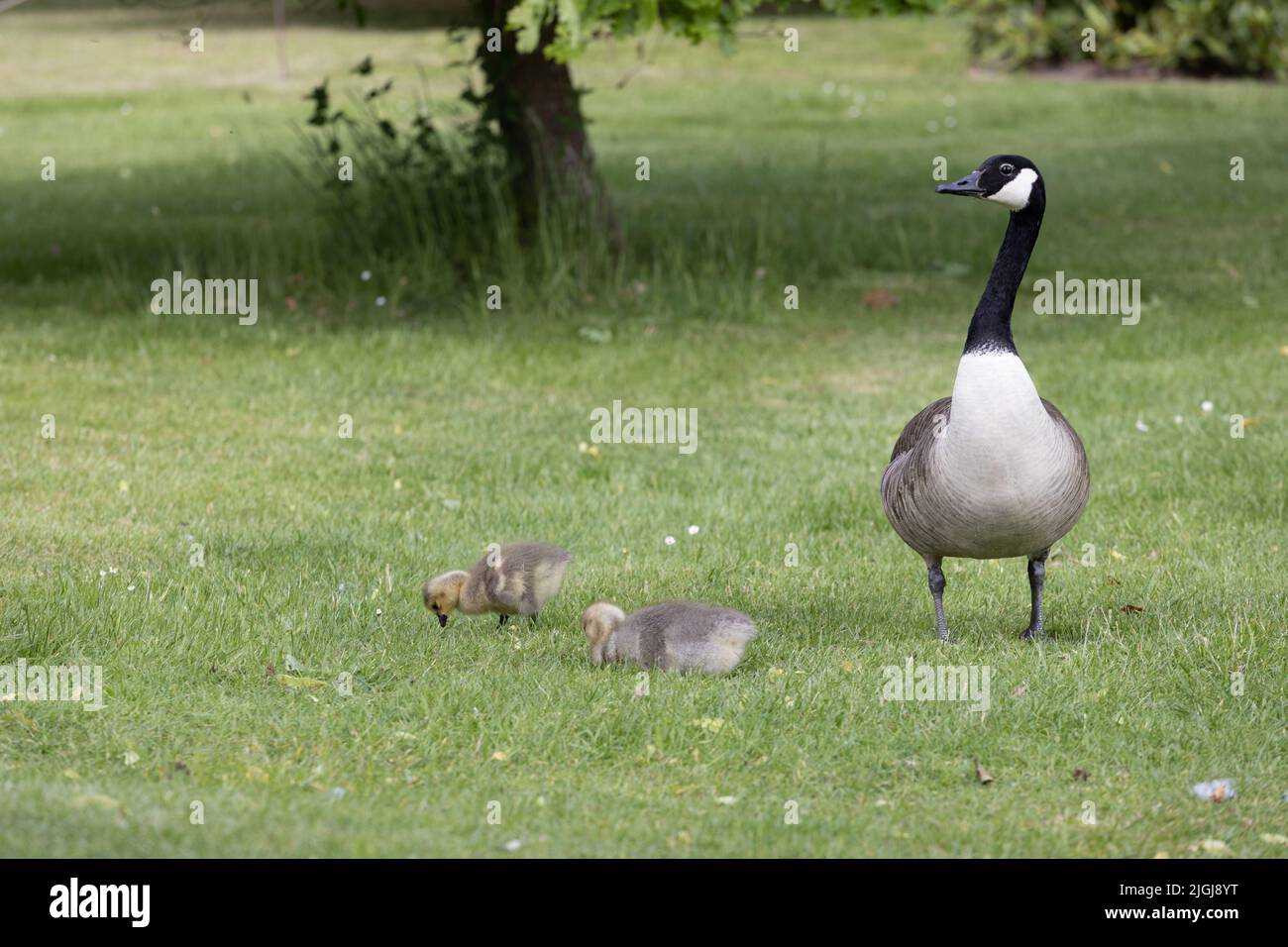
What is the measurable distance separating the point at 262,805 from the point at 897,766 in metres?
2.13

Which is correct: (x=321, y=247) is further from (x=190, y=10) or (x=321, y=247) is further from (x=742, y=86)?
(x=190, y=10)

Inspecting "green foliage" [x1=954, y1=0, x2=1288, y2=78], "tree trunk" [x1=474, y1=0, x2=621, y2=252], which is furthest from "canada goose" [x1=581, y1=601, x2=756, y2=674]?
"green foliage" [x1=954, y1=0, x2=1288, y2=78]

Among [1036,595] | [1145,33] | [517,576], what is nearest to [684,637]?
[517,576]

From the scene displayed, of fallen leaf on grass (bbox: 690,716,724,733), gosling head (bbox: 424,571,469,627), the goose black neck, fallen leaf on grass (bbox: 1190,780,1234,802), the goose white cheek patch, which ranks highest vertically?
the goose white cheek patch

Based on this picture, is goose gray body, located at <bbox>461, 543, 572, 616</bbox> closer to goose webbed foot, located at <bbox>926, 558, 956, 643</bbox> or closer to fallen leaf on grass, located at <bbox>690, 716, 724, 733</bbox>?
fallen leaf on grass, located at <bbox>690, 716, 724, 733</bbox>

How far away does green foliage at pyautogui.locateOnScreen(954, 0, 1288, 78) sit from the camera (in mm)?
29438

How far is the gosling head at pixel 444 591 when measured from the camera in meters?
6.88

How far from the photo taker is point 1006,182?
21.6 ft

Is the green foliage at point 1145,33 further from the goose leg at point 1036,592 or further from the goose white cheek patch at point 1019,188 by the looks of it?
the goose leg at point 1036,592

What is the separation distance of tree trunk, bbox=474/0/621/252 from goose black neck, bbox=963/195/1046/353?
25.1 ft

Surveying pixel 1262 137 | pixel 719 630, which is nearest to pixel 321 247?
pixel 719 630

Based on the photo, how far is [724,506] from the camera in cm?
894

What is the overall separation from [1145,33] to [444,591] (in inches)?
1085

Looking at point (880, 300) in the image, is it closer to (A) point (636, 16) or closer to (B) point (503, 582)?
(A) point (636, 16)
